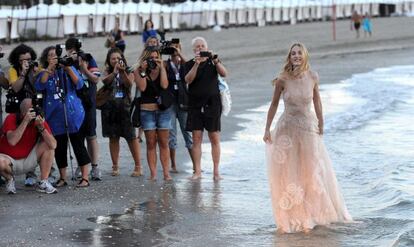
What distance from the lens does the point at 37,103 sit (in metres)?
11.2

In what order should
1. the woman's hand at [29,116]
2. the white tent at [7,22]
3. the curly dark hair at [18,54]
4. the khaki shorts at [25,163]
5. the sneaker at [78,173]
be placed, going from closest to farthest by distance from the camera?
the woman's hand at [29,116], the khaki shorts at [25,163], the curly dark hair at [18,54], the sneaker at [78,173], the white tent at [7,22]

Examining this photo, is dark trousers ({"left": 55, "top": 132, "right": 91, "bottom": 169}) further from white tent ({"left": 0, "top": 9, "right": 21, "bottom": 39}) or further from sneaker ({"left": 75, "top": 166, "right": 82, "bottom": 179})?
white tent ({"left": 0, "top": 9, "right": 21, "bottom": 39})

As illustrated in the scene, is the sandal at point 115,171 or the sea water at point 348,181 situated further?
the sandal at point 115,171

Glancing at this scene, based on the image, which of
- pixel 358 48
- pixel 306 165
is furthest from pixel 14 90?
pixel 358 48

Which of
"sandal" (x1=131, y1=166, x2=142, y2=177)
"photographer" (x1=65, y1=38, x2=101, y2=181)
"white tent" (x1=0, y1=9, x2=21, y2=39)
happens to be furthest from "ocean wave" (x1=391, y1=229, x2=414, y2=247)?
"white tent" (x1=0, y1=9, x2=21, y2=39)

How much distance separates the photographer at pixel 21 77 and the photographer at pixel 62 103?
0.37 ft

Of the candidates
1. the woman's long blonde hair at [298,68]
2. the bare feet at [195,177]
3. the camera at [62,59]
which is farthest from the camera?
the bare feet at [195,177]

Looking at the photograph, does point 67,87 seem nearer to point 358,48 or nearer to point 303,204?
point 303,204

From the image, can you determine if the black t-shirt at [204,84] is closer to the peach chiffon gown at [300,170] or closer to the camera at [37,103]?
the camera at [37,103]

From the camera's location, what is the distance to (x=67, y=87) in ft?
38.0

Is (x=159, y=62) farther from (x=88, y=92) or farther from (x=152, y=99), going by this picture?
(x=88, y=92)

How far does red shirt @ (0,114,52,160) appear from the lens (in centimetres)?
1118

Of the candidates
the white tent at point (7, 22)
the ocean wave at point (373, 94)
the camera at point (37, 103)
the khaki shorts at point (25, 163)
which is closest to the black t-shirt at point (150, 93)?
the camera at point (37, 103)

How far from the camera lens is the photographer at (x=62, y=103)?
11.4 m
